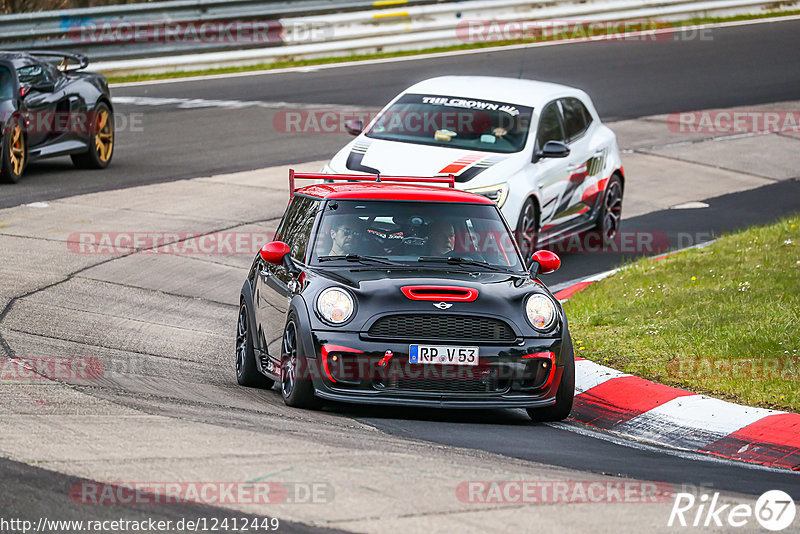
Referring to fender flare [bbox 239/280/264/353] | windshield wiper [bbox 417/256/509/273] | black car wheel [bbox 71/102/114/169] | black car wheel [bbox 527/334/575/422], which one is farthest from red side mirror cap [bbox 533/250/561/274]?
black car wheel [bbox 71/102/114/169]

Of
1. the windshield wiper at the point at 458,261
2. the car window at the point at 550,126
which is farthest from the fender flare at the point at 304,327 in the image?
the car window at the point at 550,126

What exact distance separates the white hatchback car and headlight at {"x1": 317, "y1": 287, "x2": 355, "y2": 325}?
5021 mm

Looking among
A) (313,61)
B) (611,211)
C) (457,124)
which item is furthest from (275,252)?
(313,61)

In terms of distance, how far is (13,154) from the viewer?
54.3 feet

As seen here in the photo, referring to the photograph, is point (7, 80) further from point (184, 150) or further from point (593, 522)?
point (593, 522)

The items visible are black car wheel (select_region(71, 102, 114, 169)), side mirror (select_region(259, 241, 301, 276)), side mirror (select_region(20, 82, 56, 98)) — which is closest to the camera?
side mirror (select_region(259, 241, 301, 276))

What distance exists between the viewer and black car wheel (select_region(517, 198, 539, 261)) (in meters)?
13.4

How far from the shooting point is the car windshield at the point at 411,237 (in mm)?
8945

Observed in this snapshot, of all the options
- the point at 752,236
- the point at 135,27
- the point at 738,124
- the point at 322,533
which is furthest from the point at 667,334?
the point at 135,27

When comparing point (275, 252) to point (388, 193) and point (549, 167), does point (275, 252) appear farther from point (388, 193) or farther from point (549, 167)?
point (549, 167)

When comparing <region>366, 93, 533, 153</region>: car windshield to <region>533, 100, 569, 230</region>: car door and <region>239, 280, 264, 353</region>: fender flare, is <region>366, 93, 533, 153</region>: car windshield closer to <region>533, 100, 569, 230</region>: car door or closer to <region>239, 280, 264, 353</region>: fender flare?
<region>533, 100, 569, 230</region>: car door

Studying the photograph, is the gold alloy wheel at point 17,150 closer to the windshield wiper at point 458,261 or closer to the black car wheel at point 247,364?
the black car wheel at point 247,364

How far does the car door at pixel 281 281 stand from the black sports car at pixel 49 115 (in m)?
7.60

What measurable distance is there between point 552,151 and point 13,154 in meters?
6.93
